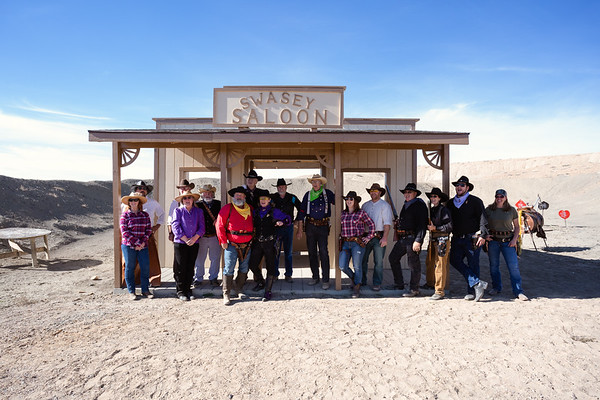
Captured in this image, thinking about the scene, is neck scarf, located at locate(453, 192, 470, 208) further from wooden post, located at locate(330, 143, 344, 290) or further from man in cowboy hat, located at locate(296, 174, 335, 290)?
man in cowboy hat, located at locate(296, 174, 335, 290)

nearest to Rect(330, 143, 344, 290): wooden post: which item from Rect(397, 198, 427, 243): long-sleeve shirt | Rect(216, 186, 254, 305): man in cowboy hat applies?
Rect(397, 198, 427, 243): long-sleeve shirt

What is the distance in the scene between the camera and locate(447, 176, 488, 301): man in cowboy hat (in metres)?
5.43

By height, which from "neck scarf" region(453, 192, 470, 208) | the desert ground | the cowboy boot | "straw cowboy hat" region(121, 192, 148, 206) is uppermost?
"straw cowboy hat" region(121, 192, 148, 206)

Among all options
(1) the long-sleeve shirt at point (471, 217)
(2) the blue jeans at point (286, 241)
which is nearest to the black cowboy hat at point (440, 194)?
(1) the long-sleeve shirt at point (471, 217)

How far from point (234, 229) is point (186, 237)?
0.74m

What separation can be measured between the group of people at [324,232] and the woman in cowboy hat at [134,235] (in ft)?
0.05

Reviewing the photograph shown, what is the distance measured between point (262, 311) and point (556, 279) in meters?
5.98

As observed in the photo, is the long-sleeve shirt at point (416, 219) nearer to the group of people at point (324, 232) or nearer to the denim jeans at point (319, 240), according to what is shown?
the group of people at point (324, 232)

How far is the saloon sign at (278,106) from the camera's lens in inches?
237

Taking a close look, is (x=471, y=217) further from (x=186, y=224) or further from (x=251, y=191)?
(x=186, y=224)

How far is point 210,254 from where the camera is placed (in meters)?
6.08

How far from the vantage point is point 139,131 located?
5.77 m

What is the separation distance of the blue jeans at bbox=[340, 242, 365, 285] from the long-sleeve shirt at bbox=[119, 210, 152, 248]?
303cm

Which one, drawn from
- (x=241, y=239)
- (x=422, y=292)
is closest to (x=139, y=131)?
(x=241, y=239)
